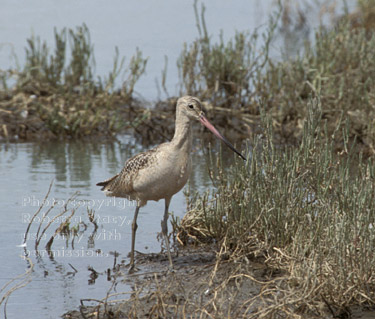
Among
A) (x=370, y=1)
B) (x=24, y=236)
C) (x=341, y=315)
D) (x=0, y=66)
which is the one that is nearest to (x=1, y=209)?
(x=24, y=236)

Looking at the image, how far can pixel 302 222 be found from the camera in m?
6.38

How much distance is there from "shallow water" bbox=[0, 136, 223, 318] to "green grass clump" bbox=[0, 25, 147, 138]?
1.08ft

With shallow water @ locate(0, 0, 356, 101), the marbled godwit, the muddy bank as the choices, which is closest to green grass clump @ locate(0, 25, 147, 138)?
shallow water @ locate(0, 0, 356, 101)

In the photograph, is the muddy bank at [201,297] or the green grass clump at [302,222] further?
the green grass clump at [302,222]

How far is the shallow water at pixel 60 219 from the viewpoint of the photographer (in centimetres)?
628

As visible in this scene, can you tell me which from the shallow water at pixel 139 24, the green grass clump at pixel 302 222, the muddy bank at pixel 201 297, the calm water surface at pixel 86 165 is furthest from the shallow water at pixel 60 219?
the shallow water at pixel 139 24

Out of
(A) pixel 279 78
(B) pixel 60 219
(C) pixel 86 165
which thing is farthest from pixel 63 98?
(B) pixel 60 219

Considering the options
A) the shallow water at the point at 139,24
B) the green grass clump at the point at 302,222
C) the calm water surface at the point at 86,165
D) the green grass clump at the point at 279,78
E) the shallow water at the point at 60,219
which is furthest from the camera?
the shallow water at the point at 139,24

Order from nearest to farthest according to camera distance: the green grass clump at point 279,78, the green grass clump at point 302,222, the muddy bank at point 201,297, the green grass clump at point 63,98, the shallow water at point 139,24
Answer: the muddy bank at point 201,297
the green grass clump at point 302,222
the green grass clump at point 279,78
the green grass clump at point 63,98
the shallow water at point 139,24

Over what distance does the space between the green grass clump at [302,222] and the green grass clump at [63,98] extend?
14.0 ft

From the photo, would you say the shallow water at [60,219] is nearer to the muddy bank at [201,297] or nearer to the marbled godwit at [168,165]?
the muddy bank at [201,297]

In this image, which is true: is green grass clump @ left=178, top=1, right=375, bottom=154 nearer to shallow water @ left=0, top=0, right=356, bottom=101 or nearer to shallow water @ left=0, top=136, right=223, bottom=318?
shallow water @ left=0, top=136, right=223, bottom=318

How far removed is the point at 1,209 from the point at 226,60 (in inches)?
172

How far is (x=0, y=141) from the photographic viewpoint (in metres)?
11.4
